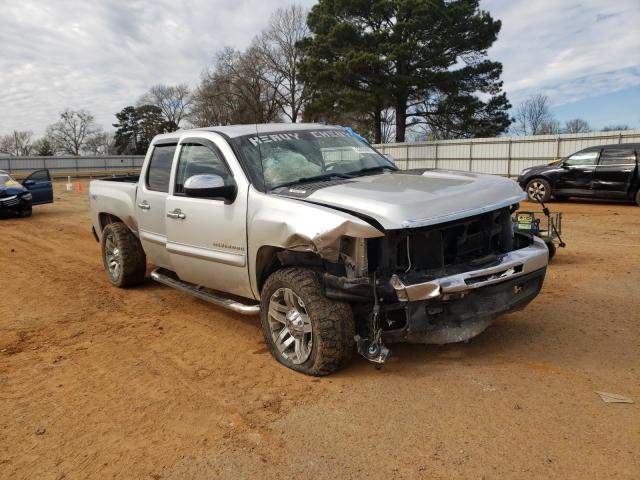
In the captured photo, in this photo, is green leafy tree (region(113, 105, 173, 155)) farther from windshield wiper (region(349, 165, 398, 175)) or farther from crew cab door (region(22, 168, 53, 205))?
windshield wiper (region(349, 165, 398, 175))

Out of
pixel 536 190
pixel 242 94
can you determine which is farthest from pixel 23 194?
pixel 242 94

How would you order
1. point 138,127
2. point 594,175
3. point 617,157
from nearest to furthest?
point 617,157 < point 594,175 < point 138,127

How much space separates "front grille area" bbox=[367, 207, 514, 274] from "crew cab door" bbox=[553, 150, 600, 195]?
39.0 feet

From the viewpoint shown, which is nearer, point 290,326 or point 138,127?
point 290,326

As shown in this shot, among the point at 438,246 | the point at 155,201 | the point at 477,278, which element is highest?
the point at 155,201

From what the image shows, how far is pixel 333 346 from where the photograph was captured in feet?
11.8

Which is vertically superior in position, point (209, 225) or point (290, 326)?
point (209, 225)

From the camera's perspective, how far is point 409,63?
30.6 meters

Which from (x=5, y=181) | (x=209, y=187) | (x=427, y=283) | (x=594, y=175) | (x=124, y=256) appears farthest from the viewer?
(x=5, y=181)

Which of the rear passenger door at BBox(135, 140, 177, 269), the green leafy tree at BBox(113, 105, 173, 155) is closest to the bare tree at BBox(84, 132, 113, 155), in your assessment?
the green leafy tree at BBox(113, 105, 173, 155)

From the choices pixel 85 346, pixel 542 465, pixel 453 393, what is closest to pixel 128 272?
pixel 85 346

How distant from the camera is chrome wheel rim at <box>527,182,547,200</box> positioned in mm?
15461

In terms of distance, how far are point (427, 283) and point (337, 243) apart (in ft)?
2.06

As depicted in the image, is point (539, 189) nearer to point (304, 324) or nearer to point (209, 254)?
point (209, 254)
